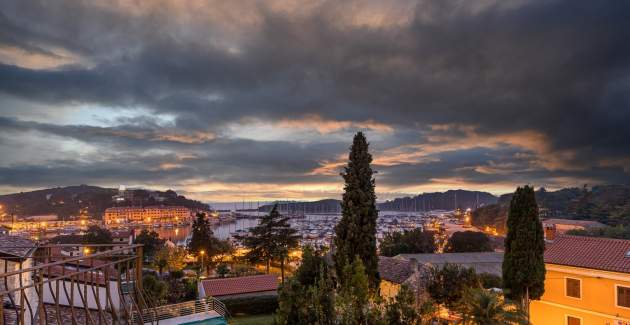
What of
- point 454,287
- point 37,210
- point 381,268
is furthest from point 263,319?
point 37,210

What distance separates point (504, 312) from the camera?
47.6 feet

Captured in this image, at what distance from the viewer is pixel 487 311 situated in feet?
46.1

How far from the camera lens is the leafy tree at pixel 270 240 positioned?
3609 centimetres

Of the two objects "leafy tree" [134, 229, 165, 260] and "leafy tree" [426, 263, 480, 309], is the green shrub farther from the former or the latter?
"leafy tree" [134, 229, 165, 260]

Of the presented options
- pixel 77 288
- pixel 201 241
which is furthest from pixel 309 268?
pixel 201 241

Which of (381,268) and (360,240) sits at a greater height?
(360,240)

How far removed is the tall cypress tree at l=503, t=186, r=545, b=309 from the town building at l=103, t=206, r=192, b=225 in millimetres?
155496

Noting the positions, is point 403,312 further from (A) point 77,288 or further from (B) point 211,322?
(A) point 77,288

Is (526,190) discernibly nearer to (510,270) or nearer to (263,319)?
(510,270)

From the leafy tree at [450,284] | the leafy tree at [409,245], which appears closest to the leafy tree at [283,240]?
the leafy tree at [409,245]

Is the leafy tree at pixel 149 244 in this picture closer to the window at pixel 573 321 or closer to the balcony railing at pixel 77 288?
the balcony railing at pixel 77 288

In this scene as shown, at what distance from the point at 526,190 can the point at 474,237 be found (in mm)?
29489

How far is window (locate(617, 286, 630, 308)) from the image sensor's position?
674 inches

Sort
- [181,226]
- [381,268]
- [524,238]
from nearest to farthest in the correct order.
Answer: [524,238], [381,268], [181,226]
